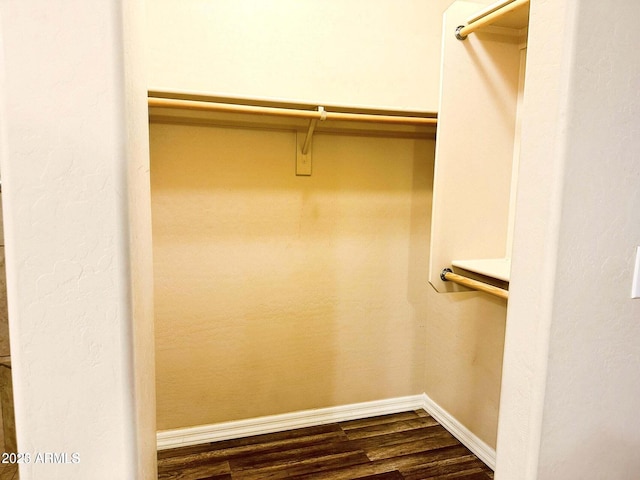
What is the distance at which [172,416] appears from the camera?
6.30 ft

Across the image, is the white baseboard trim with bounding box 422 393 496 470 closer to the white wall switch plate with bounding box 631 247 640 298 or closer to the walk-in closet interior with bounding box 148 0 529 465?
the walk-in closet interior with bounding box 148 0 529 465

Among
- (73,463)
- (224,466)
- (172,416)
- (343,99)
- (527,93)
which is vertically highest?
(343,99)

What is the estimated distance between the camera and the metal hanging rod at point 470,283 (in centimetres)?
140

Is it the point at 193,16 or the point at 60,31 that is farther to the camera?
the point at 193,16

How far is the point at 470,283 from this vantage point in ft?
5.02

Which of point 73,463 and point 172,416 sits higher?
point 73,463

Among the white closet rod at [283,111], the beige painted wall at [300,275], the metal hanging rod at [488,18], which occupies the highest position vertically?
the metal hanging rod at [488,18]

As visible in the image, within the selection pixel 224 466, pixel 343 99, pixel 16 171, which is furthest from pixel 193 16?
pixel 224 466

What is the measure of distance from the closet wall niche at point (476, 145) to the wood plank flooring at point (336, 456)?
0.85 m

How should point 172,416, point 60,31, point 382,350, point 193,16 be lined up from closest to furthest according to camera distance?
point 60,31
point 193,16
point 172,416
point 382,350

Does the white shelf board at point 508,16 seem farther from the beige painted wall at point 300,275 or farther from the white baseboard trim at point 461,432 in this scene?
the white baseboard trim at point 461,432

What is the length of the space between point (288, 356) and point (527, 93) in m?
1.63

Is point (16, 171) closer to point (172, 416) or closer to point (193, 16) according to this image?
point (193, 16)

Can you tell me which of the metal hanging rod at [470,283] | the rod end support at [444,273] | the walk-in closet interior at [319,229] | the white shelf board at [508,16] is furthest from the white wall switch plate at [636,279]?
the white shelf board at [508,16]
